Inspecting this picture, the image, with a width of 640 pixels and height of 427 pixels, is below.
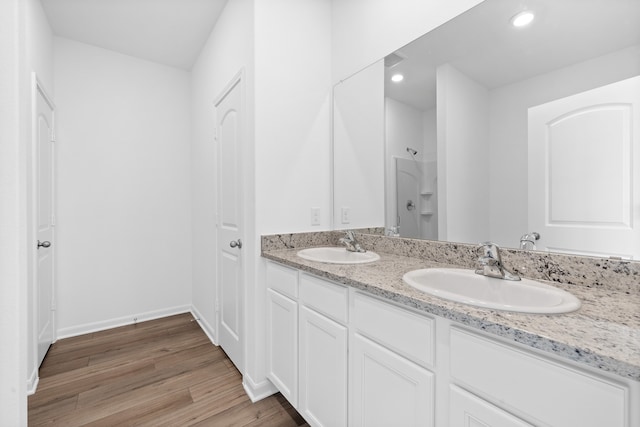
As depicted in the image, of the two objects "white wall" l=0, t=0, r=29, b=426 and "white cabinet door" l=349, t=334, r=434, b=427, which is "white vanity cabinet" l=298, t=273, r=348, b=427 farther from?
"white wall" l=0, t=0, r=29, b=426

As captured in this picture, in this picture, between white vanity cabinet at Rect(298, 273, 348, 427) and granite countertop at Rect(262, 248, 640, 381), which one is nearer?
granite countertop at Rect(262, 248, 640, 381)

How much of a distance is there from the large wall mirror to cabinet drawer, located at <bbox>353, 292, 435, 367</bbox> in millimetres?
599

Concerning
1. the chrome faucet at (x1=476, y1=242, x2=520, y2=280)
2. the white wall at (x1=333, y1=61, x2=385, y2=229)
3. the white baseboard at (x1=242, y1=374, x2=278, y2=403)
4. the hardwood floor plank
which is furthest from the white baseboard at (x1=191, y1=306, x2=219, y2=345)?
the chrome faucet at (x1=476, y1=242, x2=520, y2=280)

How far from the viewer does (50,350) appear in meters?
2.34

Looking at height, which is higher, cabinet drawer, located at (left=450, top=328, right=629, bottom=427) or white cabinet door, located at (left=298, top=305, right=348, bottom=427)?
cabinet drawer, located at (left=450, top=328, right=629, bottom=427)

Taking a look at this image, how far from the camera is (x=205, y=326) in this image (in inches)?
107

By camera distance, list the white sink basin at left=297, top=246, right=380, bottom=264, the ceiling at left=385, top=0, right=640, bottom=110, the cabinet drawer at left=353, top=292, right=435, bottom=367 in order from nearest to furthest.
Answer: the cabinet drawer at left=353, top=292, right=435, bottom=367, the ceiling at left=385, top=0, right=640, bottom=110, the white sink basin at left=297, top=246, right=380, bottom=264

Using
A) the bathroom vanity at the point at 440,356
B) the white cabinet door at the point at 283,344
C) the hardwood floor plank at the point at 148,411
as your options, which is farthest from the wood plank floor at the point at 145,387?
the bathroom vanity at the point at 440,356

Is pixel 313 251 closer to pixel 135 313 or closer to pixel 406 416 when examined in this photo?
pixel 406 416

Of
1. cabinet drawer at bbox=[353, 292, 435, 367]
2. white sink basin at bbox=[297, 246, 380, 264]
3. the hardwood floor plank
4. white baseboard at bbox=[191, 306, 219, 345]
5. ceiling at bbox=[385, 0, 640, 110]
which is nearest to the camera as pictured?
cabinet drawer at bbox=[353, 292, 435, 367]

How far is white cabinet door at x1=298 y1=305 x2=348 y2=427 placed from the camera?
3.88 ft

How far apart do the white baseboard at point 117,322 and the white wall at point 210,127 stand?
21 cm

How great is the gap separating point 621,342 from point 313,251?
135 centimetres

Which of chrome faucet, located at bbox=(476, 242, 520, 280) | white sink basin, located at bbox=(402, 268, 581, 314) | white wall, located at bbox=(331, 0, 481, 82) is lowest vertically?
white sink basin, located at bbox=(402, 268, 581, 314)
